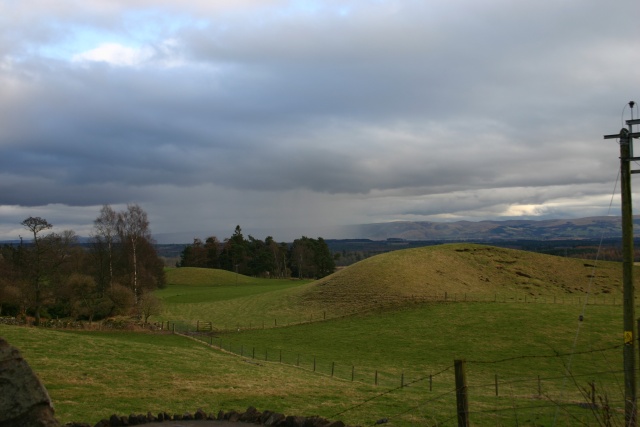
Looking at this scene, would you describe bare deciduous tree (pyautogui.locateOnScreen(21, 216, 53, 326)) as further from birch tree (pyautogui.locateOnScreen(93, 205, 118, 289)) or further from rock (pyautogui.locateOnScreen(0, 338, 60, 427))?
rock (pyautogui.locateOnScreen(0, 338, 60, 427))

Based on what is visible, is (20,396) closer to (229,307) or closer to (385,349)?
(385,349)

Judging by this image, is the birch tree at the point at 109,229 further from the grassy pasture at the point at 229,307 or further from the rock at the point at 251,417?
the rock at the point at 251,417

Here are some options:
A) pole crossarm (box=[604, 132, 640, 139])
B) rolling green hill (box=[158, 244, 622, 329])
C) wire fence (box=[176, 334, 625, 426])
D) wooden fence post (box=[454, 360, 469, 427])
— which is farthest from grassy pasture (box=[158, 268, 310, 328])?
wooden fence post (box=[454, 360, 469, 427])

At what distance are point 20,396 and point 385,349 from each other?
39.1 meters

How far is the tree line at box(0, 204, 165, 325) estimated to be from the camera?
54.2 metres

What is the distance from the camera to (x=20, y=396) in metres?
8.88

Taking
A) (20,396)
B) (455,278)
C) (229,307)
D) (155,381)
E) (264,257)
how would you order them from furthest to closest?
(264,257), (455,278), (229,307), (155,381), (20,396)

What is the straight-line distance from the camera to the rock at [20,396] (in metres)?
8.74

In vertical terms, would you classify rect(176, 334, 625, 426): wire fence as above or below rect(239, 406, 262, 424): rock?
below

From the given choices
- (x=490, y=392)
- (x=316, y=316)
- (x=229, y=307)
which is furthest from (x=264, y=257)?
(x=490, y=392)

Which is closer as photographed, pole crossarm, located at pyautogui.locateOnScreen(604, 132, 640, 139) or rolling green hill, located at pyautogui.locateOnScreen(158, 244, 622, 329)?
pole crossarm, located at pyautogui.locateOnScreen(604, 132, 640, 139)

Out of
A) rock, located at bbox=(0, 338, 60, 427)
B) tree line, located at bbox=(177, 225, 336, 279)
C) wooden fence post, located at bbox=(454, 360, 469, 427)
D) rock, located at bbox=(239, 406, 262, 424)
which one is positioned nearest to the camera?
rock, located at bbox=(0, 338, 60, 427)

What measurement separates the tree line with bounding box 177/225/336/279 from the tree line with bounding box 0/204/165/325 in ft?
288

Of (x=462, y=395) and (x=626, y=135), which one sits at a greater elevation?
(x=626, y=135)
